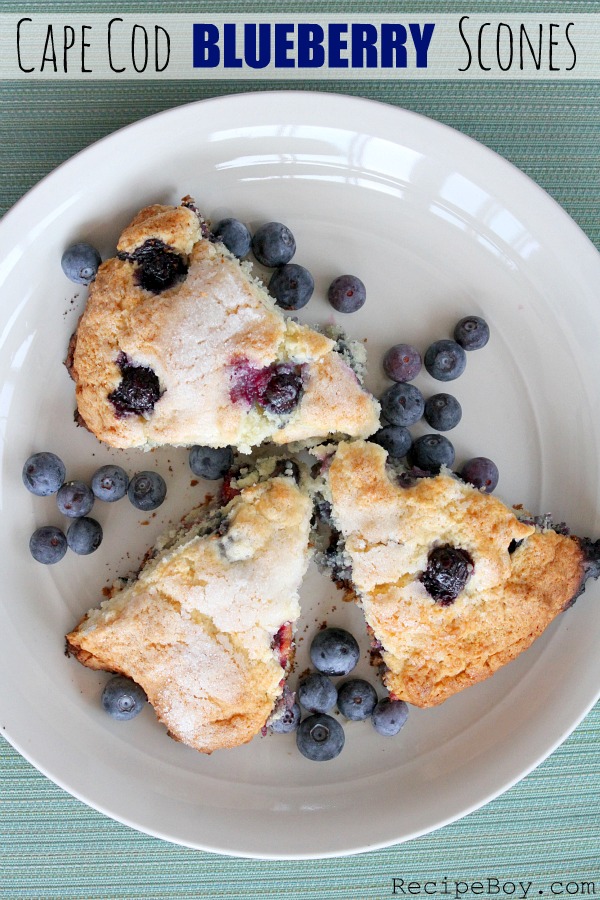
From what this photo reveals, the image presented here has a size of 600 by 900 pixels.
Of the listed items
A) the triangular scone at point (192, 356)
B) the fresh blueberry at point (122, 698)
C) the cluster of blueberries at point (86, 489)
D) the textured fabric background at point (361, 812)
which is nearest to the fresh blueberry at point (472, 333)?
the triangular scone at point (192, 356)

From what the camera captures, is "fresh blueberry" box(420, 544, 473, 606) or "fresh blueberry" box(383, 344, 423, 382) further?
"fresh blueberry" box(383, 344, 423, 382)

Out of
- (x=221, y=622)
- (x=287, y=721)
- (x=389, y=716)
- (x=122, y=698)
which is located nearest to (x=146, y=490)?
(x=221, y=622)

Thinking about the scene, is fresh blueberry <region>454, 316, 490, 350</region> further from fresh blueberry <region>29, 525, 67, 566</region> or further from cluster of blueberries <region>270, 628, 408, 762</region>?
fresh blueberry <region>29, 525, 67, 566</region>

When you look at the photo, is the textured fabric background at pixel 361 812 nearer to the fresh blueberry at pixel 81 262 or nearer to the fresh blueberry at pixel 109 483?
the fresh blueberry at pixel 81 262

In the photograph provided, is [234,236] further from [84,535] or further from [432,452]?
[84,535]

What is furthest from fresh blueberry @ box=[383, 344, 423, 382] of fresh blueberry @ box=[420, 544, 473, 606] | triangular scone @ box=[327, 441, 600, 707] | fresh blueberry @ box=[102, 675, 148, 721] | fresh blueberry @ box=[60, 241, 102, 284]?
fresh blueberry @ box=[102, 675, 148, 721]

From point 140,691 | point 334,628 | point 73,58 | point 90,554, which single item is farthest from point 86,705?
point 73,58
